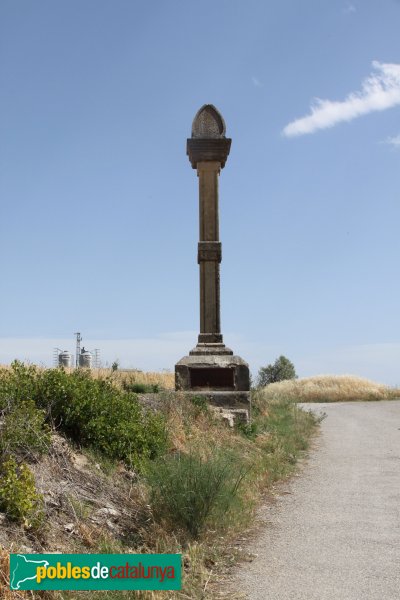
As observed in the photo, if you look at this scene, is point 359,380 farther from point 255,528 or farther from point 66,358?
point 255,528

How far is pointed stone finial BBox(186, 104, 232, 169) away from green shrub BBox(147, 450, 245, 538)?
8.74 metres

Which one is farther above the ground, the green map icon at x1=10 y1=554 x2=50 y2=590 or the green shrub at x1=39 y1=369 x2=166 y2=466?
the green shrub at x1=39 y1=369 x2=166 y2=466

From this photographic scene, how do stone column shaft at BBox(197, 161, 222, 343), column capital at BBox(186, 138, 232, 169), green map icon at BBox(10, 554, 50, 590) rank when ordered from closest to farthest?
green map icon at BBox(10, 554, 50, 590) < stone column shaft at BBox(197, 161, 222, 343) < column capital at BBox(186, 138, 232, 169)

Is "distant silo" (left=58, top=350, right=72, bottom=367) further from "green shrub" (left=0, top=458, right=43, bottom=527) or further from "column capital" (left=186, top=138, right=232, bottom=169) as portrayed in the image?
"green shrub" (left=0, top=458, right=43, bottom=527)

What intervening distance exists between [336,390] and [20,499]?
30.2 m

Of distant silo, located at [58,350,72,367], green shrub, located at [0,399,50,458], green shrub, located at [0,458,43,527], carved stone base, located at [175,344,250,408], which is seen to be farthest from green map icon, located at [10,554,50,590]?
distant silo, located at [58,350,72,367]

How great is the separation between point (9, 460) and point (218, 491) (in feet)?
6.47

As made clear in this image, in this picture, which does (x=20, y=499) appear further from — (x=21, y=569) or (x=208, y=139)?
(x=208, y=139)

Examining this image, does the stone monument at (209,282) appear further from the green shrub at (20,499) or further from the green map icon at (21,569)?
the green map icon at (21,569)

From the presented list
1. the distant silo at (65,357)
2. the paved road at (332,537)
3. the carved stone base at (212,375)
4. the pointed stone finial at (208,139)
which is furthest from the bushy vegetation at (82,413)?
the distant silo at (65,357)

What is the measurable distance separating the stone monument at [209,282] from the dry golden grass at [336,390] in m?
17.5

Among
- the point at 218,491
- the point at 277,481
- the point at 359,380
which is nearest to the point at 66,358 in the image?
the point at 359,380

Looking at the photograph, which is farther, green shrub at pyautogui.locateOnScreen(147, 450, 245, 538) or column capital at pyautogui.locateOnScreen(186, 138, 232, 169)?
column capital at pyautogui.locateOnScreen(186, 138, 232, 169)

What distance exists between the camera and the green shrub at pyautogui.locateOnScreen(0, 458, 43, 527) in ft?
16.0
